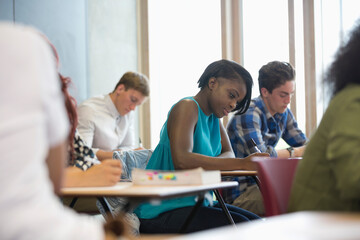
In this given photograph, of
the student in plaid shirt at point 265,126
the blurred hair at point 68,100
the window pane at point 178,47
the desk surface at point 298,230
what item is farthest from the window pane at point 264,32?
the desk surface at point 298,230

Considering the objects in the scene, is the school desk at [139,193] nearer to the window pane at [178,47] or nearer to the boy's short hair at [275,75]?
the boy's short hair at [275,75]

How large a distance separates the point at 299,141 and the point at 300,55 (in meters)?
1.60

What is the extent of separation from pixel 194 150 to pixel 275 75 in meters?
1.29

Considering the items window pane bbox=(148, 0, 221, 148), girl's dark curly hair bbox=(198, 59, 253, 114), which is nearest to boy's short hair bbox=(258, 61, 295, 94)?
girl's dark curly hair bbox=(198, 59, 253, 114)

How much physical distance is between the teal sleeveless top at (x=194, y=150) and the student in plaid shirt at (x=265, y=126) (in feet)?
1.28

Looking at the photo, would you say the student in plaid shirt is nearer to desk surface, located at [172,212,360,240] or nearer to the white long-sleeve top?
the white long-sleeve top

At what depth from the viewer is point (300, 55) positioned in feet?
17.6

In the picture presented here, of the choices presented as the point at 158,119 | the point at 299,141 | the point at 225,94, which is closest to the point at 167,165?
the point at 225,94

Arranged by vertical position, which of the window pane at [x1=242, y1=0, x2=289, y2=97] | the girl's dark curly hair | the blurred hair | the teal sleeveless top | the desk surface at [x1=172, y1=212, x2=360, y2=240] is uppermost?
the window pane at [x1=242, y1=0, x2=289, y2=97]

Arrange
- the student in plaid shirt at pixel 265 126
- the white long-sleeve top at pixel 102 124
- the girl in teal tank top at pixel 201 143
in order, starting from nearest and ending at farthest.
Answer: the girl in teal tank top at pixel 201 143 → the student in plaid shirt at pixel 265 126 → the white long-sleeve top at pixel 102 124

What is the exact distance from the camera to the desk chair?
160 centimetres

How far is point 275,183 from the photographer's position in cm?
165

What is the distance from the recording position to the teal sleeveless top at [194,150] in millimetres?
2453

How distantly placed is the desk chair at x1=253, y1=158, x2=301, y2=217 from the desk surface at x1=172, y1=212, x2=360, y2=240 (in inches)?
24.4
